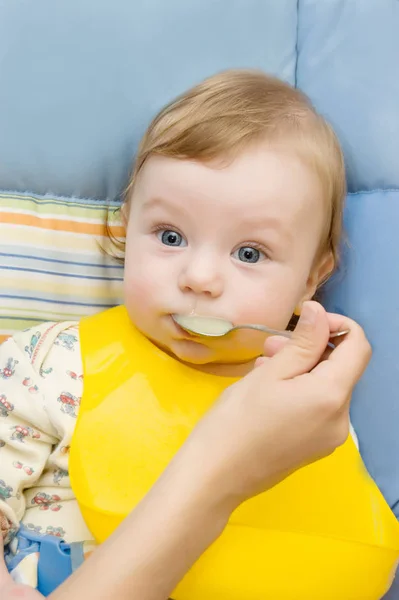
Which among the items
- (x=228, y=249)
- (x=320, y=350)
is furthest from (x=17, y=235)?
(x=320, y=350)

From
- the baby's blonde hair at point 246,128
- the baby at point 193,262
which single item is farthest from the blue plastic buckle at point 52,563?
the baby's blonde hair at point 246,128

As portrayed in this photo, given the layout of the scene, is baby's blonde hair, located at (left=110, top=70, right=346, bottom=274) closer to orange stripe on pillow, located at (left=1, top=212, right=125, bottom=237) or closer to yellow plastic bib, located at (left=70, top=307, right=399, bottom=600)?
orange stripe on pillow, located at (left=1, top=212, right=125, bottom=237)

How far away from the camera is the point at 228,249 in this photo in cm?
106

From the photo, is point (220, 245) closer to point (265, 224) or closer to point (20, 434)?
point (265, 224)

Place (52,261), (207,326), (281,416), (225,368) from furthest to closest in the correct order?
(52,261) → (225,368) → (207,326) → (281,416)

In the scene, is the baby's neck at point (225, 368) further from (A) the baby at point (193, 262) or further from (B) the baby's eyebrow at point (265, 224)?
(B) the baby's eyebrow at point (265, 224)

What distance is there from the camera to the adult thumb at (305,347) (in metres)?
0.81

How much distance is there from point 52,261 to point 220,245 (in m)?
0.37

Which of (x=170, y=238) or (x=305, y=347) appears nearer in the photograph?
(x=305, y=347)

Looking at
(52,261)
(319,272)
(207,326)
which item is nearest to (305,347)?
(207,326)

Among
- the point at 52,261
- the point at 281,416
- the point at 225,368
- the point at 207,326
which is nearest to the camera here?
the point at 281,416

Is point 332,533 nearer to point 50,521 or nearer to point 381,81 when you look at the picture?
point 50,521

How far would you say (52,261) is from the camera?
4.19 feet

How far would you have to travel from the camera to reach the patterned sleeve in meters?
1.06
